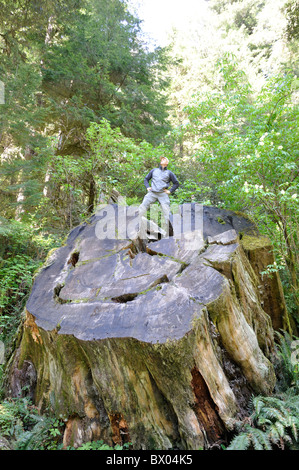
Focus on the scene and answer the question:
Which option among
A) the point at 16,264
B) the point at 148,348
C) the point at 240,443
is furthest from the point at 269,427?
the point at 16,264

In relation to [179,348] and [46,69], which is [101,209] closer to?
[179,348]

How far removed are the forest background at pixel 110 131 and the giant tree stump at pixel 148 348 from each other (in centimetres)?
147

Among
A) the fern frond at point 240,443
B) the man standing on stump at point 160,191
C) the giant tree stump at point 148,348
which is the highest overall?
the man standing on stump at point 160,191

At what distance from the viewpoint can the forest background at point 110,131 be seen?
5070 millimetres

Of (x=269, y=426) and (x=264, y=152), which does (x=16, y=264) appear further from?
(x=264, y=152)

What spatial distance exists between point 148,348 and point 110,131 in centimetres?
A: 674

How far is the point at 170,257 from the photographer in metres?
3.45

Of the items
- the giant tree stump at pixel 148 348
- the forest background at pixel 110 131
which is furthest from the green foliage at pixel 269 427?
the forest background at pixel 110 131

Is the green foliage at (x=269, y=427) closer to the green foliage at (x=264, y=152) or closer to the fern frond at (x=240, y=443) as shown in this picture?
the fern frond at (x=240, y=443)

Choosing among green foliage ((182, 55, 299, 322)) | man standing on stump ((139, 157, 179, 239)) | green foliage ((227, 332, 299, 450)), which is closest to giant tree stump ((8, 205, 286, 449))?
green foliage ((227, 332, 299, 450))

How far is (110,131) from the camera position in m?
7.55

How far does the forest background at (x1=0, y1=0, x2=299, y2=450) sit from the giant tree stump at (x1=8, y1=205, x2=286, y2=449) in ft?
4.81

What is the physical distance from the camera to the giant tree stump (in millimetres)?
2400
